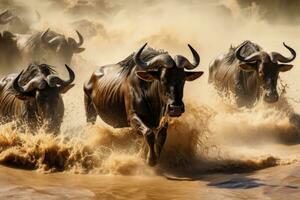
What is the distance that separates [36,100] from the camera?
334 inches

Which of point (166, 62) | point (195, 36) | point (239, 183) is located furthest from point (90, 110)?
point (195, 36)

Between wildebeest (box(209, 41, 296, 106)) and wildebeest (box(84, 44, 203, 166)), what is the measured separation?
9.44 ft

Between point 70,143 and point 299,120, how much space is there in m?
4.86

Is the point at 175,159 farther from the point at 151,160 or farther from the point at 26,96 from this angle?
the point at 26,96

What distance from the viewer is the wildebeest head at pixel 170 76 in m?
6.95

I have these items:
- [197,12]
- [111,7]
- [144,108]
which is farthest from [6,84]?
[111,7]

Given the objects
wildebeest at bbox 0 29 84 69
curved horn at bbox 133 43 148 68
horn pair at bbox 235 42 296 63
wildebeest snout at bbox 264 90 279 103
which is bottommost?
curved horn at bbox 133 43 148 68

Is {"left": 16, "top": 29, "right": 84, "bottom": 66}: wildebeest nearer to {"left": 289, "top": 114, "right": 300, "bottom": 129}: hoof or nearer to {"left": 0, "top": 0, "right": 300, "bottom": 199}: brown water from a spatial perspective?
{"left": 0, "top": 0, "right": 300, "bottom": 199}: brown water

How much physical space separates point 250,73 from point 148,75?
4.15 m

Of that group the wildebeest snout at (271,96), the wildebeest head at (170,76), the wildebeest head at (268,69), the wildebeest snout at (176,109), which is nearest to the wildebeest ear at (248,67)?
the wildebeest head at (268,69)

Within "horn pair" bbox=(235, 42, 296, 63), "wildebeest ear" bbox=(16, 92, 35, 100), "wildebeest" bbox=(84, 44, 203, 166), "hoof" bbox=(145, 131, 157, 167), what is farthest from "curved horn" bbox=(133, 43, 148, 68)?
"horn pair" bbox=(235, 42, 296, 63)

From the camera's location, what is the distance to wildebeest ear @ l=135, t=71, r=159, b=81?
732 centimetres

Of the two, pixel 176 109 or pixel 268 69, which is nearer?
pixel 176 109

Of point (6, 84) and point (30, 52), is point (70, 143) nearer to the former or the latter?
point (6, 84)
